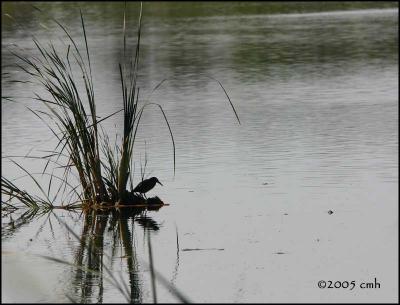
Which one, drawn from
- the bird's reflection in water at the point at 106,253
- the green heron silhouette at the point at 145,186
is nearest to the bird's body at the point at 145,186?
the green heron silhouette at the point at 145,186

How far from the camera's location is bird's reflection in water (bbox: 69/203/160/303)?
16.3 ft

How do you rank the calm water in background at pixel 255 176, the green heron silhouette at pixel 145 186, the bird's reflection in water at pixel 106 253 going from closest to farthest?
1. the bird's reflection in water at pixel 106 253
2. the calm water in background at pixel 255 176
3. the green heron silhouette at pixel 145 186

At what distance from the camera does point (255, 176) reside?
798 centimetres

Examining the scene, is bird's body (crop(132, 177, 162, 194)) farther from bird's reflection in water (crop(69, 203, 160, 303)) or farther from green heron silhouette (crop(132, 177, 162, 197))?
bird's reflection in water (crop(69, 203, 160, 303))

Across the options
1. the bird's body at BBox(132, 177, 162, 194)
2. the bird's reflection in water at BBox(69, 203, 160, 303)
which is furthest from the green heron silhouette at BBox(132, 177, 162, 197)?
the bird's reflection in water at BBox(69, 203, 160, 303)

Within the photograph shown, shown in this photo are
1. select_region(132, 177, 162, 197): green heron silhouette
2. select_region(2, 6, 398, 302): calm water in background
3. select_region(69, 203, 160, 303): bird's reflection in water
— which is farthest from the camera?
select_region(132, 177, 162, 197): green heron silhouette

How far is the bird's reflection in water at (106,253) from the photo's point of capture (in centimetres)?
496

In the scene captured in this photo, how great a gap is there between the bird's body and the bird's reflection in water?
0.57ft

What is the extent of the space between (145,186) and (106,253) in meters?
1.39

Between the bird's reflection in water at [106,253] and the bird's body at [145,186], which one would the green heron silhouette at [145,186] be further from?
the bird's reflection in water at [106,253]

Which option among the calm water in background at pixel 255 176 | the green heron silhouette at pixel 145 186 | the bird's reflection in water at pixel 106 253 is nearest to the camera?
the bird's reflection in water at pixel 106 253

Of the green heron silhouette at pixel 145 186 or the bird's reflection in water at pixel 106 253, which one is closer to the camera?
the bird's reflection in water at pixel 106 253

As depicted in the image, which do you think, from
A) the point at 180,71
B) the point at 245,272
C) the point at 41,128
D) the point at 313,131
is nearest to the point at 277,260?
the point at 245,272

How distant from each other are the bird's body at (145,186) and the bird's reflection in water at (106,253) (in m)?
0.17
